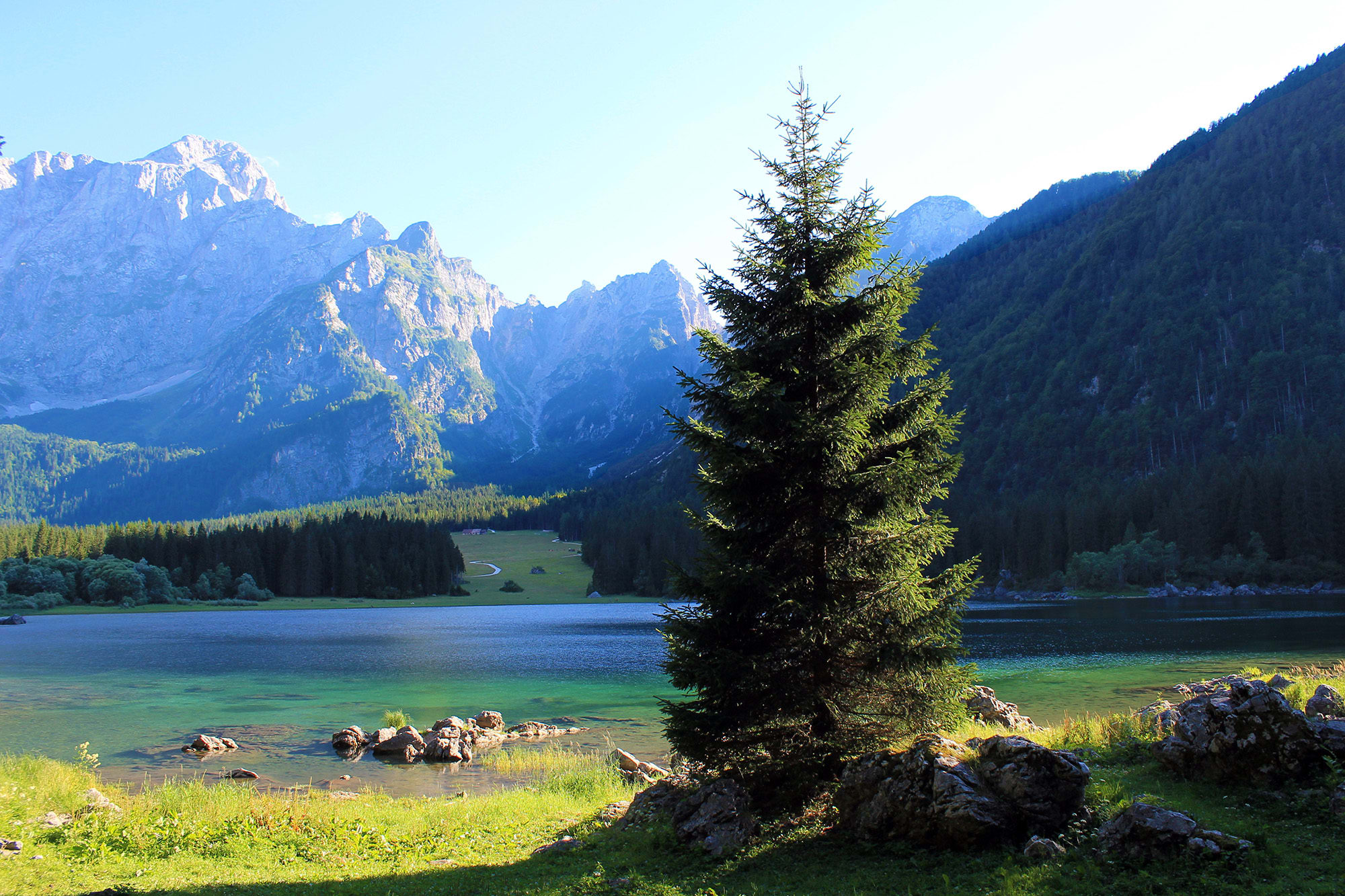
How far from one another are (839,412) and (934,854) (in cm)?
780

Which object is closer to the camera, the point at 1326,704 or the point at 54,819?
the point at 1326,704

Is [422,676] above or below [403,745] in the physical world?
below

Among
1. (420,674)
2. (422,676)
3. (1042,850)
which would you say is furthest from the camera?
(420,674)

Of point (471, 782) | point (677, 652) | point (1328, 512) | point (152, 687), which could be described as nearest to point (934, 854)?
point (677, 652)

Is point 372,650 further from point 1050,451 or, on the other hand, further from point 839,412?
point 1050,451

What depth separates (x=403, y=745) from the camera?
30203 millimetres

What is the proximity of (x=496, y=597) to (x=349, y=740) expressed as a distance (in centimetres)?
12493

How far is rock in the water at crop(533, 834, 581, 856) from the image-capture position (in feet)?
45.9

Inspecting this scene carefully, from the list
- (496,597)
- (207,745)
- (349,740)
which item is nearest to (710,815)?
(349,740)

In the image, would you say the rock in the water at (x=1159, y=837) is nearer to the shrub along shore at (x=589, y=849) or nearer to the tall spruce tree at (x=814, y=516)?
the shrub along shore at (x=589, y=849)

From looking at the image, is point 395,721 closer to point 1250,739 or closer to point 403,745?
point 403,745

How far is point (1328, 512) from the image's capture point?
107m

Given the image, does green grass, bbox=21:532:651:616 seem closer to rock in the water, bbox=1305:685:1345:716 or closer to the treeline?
the treeline

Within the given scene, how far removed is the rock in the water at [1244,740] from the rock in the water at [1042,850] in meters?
3.49
